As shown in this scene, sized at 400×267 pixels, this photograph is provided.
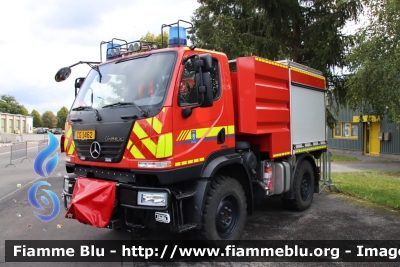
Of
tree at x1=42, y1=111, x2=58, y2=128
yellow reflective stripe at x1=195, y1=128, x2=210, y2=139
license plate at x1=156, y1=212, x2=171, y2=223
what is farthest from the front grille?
tree at x1=42, y1=111, x2=58, y2=128

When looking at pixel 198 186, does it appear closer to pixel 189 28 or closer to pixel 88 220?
pixel 88 220

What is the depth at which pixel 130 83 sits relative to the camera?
14.3 ft

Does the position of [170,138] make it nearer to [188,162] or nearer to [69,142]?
[188,162]

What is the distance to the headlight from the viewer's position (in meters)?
3.80

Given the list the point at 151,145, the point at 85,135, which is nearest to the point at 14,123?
the point at 85,135

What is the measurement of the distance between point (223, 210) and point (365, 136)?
67.9ft

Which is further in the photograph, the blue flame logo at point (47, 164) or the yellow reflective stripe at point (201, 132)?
the blue flame logo at point (47, 164)

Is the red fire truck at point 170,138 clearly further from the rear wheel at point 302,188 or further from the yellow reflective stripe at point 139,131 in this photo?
the rear wheel at point 302,188

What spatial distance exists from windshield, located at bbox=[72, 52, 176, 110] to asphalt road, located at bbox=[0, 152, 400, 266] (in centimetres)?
209

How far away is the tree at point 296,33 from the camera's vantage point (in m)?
12.5

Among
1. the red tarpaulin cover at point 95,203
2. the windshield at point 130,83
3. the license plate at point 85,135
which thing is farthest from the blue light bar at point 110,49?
the red tarpaulin cover at point 95,203

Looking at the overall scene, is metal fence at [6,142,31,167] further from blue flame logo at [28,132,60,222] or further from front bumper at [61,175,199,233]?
front bumper at [61,175,199,233]

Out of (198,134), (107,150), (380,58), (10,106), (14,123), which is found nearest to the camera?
(107,150)

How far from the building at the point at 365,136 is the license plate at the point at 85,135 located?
17.4 metres
